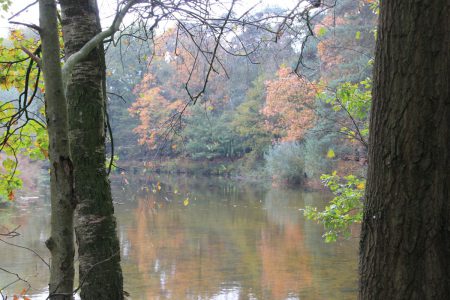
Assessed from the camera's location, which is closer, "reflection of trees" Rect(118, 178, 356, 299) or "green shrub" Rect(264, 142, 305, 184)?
"reflection of trees" Rect(118, 178, 356, 299)

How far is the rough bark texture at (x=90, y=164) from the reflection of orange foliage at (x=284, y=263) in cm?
617

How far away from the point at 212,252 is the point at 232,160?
85.3 inches

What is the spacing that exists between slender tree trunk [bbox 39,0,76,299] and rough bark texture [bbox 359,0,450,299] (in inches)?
46.6

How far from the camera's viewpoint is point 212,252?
11.2 metres

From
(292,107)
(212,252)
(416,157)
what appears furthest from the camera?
(292,107)

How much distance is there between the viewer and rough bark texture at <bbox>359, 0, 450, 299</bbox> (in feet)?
6.04

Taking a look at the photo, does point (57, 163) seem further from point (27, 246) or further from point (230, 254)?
point (27, 246)

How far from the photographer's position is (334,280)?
30.1 ft

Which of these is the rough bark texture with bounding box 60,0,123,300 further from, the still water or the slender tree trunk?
the still water

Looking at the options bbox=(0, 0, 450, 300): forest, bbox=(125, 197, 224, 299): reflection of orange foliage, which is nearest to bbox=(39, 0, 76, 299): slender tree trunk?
bbox=(0, 0, 450, 300): forest

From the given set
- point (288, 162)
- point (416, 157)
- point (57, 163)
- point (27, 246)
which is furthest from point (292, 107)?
point (57, 163)

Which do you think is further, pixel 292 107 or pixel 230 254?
pixel 292 107

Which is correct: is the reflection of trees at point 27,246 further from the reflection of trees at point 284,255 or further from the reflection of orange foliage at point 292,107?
the reflection of orange foliage at point 292,107

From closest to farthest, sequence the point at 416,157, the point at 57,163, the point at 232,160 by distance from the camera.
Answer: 1. the point at 57,163
2. the point at 416,157
3. the point at 232,160
